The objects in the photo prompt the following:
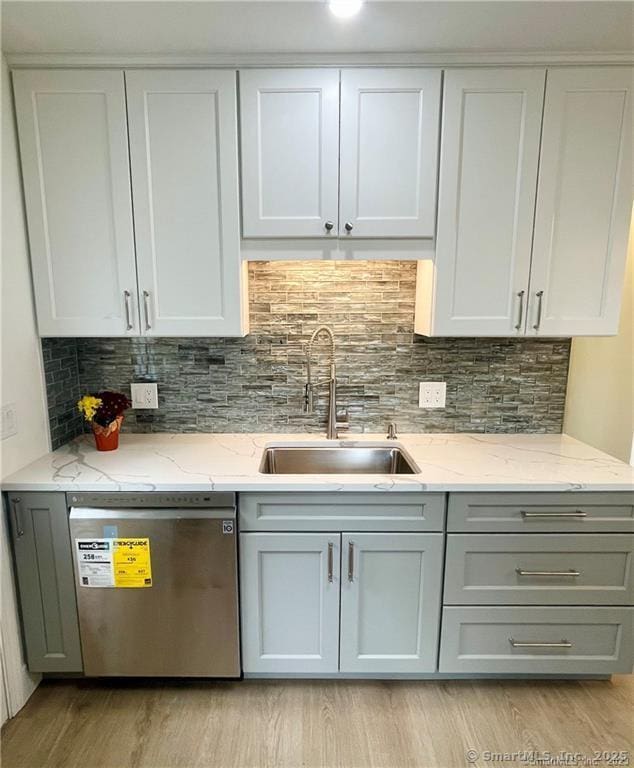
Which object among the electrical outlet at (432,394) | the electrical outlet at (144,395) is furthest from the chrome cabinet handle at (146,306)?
the electrical outlet at (432,394)

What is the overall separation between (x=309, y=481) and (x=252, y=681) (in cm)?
94

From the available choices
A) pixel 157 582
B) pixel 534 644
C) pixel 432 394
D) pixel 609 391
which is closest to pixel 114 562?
pixel 157 582

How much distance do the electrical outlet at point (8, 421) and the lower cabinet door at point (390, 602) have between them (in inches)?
51.8

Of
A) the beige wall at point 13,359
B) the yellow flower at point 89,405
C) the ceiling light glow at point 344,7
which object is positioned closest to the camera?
the ceiling light glow at point 344,7

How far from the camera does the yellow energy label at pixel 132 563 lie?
168 cm

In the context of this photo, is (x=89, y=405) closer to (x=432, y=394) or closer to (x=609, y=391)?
(x=432, y=394)

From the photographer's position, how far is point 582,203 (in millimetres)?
1796

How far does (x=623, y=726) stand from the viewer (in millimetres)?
1700

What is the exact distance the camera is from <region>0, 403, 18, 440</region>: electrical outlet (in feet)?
5.42

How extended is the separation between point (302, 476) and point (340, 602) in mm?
520

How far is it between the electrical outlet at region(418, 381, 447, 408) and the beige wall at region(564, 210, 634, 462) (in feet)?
2.58

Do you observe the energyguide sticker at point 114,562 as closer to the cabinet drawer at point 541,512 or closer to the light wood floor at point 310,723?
the light wood floor at point 310,723
